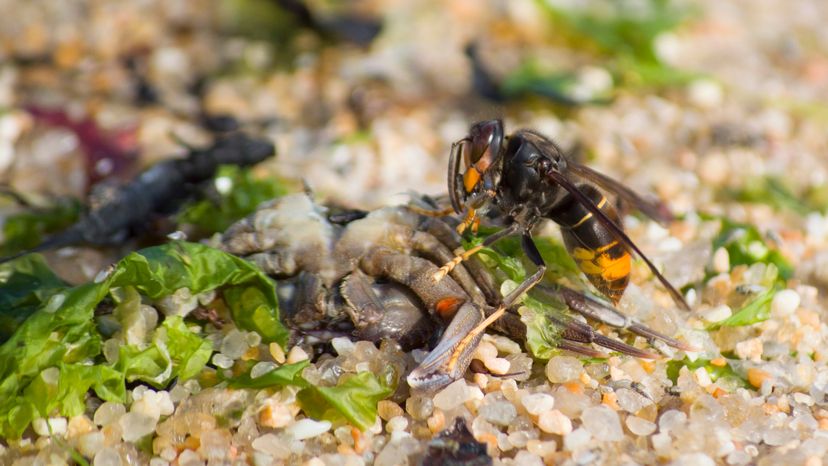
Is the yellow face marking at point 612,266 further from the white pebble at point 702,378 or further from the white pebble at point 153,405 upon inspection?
the white pebble at point 153,405

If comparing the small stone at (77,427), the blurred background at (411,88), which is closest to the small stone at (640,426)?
the small stone at (77,427)

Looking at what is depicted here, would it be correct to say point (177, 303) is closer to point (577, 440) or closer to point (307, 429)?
point (307, 429)

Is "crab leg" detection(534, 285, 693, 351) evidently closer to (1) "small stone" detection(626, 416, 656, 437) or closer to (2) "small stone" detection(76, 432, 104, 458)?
(1) "small stone" detection(626, 416, 656, 437)

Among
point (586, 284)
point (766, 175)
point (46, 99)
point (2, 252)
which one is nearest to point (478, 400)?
point (586, 284)

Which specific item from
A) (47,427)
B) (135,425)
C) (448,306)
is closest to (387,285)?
(448,306)

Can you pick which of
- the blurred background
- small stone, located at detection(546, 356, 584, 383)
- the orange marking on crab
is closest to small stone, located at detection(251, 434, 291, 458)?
the orange marking on crab

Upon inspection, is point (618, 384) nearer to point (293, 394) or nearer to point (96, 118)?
point (293, 394)
